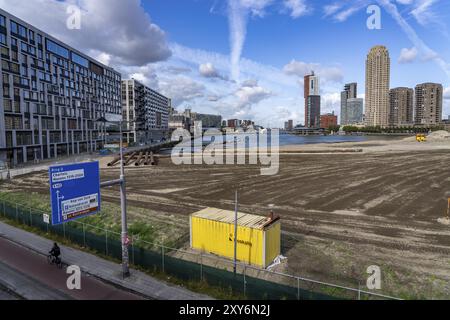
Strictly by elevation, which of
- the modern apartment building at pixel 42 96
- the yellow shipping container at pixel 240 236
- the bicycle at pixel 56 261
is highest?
the modern apartment building at pixel 42 96

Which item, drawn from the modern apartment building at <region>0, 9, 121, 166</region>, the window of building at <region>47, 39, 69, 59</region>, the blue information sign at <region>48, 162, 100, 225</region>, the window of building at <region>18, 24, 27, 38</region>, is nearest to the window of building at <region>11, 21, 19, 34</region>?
the modern apartment building at <region>0, 9, 121, 166</region>

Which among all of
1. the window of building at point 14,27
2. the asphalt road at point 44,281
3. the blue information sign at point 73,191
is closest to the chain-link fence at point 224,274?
the asphalt road at point 44,281

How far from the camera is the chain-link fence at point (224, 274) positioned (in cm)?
1227

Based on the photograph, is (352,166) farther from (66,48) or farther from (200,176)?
(66,48)

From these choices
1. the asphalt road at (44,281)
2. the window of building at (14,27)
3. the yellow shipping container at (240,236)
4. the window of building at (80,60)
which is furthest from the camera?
the window of building at (80,60)

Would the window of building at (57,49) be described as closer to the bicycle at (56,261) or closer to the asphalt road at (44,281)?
the asphalt road at (44,281)

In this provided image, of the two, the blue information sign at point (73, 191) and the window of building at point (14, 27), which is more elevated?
the window of building at point (14, 27)

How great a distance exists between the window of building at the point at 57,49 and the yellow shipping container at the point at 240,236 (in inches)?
3053

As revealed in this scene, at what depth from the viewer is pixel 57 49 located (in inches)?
3066

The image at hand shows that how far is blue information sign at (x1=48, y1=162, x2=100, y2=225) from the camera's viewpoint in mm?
13211

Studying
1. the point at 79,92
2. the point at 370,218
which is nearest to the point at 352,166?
the point at 370,218

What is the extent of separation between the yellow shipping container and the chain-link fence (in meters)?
0.60

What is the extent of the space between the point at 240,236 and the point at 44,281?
10.6 meters
